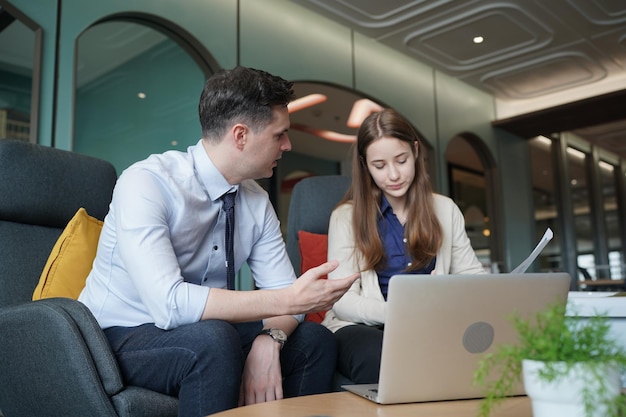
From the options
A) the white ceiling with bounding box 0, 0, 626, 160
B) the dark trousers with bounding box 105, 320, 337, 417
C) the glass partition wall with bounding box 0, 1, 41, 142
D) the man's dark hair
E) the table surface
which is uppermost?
the white ceiling with bounding box 0, 0, 626, 160

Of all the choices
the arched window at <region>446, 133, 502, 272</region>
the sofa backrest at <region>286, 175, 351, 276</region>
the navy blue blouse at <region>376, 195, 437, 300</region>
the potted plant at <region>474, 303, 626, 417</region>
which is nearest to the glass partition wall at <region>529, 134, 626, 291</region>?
the arched window at <region>446, 133, 502, 272</region>

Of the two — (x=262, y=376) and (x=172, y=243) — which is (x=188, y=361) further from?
(x=172, y=243)

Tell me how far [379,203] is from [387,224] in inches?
3.6

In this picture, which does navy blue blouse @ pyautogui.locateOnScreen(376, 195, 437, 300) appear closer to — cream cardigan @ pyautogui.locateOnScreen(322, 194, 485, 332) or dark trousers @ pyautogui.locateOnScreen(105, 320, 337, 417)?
cream cardigan @ pyautogui.locateOnScreen(322, 194, 485, 332)

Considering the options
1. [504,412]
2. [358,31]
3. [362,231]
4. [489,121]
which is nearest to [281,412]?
[504,412]

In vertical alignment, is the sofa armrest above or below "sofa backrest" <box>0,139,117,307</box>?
below

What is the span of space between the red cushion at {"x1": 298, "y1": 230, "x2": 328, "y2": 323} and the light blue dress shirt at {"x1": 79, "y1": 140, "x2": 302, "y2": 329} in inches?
18.1

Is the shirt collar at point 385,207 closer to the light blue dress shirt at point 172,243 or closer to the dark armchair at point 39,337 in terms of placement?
the light blue dress shirt at point 172,243

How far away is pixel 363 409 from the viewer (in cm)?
92

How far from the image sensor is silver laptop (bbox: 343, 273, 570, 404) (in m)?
0.92

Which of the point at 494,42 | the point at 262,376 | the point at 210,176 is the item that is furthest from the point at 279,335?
the point at 494,42

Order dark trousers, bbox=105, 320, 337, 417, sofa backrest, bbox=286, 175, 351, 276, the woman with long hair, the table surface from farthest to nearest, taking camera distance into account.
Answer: sofa backrest, bbox=286, 175, 351, 276
the woman with long hair
dark trousers, bbox=105, 320, 337, 417
the table surface

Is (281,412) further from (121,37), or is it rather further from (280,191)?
(280,191)

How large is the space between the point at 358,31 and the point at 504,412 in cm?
439
